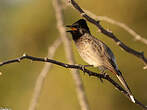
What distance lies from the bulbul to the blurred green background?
225 centimetres

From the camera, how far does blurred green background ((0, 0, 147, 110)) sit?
728 cm

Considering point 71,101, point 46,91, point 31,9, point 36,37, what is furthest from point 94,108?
point 31,9

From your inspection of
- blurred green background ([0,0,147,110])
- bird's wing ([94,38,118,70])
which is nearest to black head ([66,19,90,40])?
bird's wing ([94,38,118,70])

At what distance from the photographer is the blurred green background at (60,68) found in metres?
7.28

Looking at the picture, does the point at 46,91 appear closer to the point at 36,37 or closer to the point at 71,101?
the point at 71,101

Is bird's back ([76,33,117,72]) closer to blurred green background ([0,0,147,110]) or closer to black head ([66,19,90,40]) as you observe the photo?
black head ([66,19,90,40])

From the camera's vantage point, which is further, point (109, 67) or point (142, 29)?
point (142, 29)

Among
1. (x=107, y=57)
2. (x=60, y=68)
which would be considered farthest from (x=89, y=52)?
(x=60, y=68)

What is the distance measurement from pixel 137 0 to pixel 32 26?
2637 mm

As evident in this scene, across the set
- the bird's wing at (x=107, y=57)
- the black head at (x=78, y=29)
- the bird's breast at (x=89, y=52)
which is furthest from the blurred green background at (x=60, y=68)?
the bird's wing at (x=107, y=57)

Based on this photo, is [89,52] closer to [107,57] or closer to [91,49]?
[91,49]

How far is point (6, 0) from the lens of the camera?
10.2m

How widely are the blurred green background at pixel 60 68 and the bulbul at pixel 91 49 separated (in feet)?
7.37

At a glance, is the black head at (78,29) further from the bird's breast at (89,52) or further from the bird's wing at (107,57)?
the bird's wing at (107,57)
